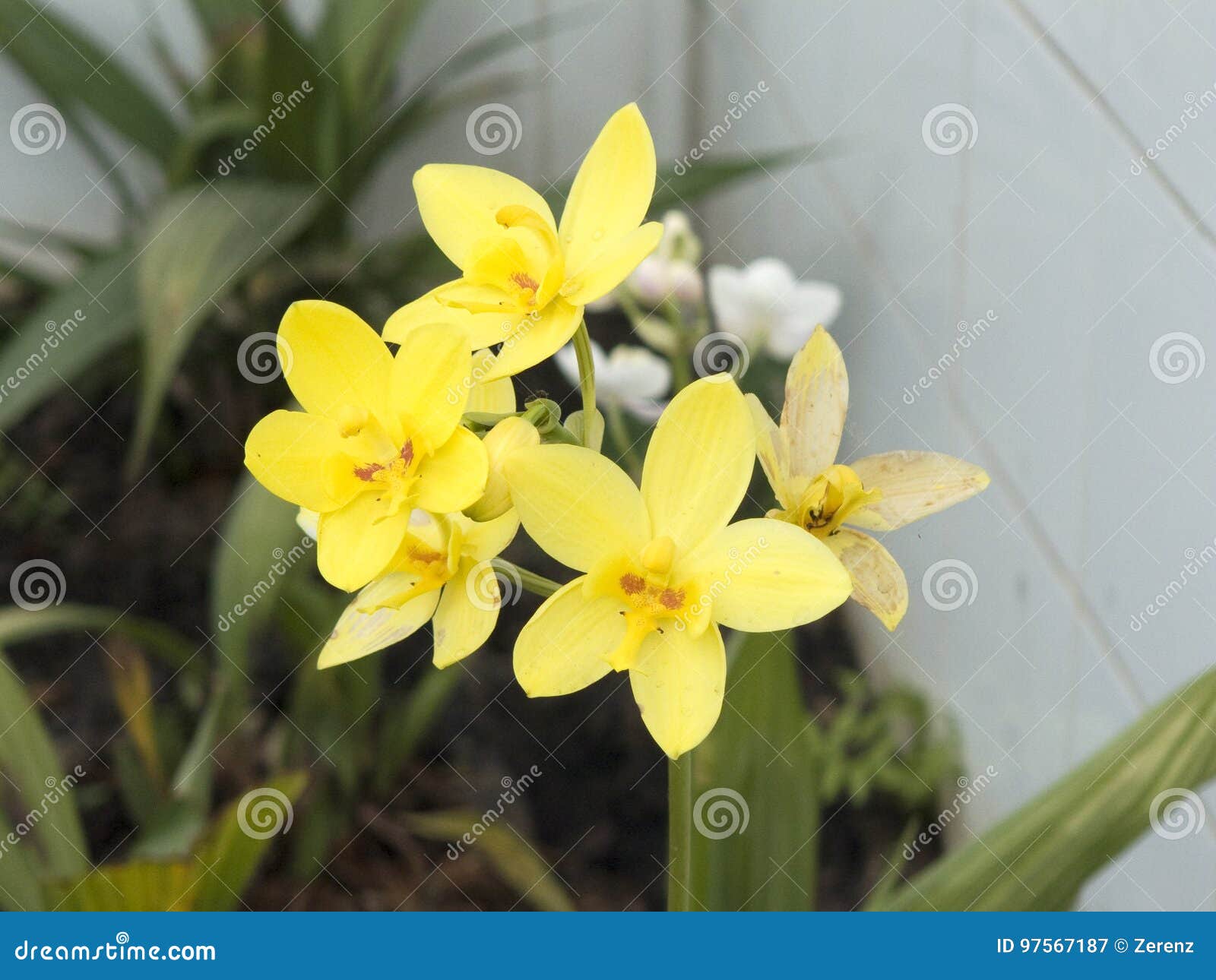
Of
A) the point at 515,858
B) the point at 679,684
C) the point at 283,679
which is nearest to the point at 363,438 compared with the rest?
the point at 679,684

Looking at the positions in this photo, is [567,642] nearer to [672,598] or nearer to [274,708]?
[672,598]

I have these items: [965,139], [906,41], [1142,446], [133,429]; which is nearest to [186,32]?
[133,429]
